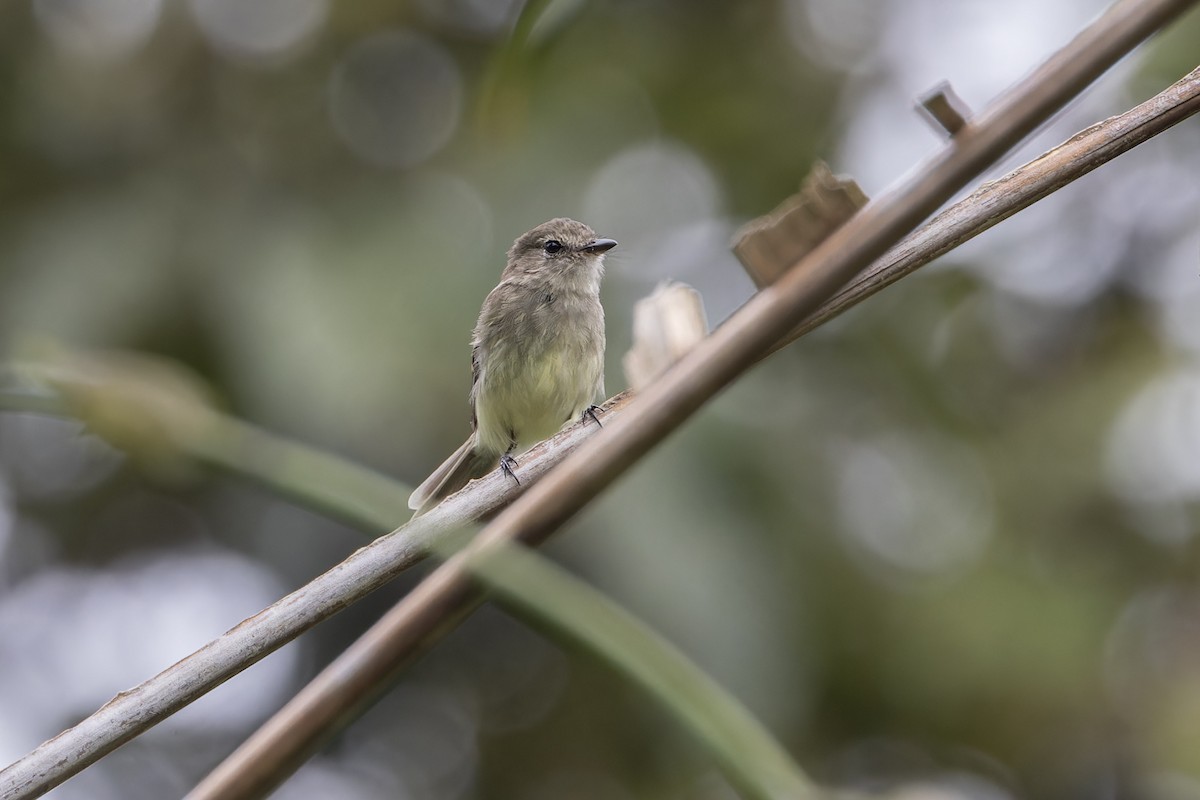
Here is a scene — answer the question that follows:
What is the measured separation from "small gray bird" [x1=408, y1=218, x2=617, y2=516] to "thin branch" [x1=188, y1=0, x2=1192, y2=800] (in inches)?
155

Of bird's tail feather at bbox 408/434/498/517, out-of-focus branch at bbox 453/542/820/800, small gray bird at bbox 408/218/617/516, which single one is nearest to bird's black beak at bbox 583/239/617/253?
small gray bird at bbox 408/218/617/516

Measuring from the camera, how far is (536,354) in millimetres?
4699

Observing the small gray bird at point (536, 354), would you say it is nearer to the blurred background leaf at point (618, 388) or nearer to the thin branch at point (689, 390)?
the blurred background leaf at point (618, 388)

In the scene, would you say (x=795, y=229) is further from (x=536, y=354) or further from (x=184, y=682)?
(x=536, y=354)

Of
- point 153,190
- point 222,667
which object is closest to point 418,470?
point 153,190

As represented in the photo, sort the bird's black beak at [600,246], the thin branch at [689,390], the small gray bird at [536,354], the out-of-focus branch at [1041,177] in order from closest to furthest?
the thin branch at [689,390], the out-of-focus branch at [1041,177], the small gray bird at [536,354], the bird's black beak at [600,246]

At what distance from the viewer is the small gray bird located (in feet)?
15.4

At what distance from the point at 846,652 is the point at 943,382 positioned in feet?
4.86

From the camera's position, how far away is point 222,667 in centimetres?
94

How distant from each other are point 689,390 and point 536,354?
4087 millimetres

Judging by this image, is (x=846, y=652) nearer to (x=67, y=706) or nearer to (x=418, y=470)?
(x=418, y=470)

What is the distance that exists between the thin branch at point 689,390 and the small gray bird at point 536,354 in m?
3.93

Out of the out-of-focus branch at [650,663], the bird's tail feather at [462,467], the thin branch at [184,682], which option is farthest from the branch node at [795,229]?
the bird's tail feather at [462,467]

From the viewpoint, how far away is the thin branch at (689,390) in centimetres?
61
